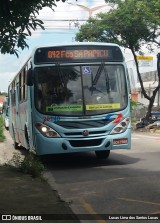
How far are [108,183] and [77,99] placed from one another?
121 inches

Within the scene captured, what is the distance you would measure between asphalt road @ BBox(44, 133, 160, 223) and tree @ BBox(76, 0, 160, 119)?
19.5 m

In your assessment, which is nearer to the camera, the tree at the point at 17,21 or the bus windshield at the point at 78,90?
the tree at the point at 17,21

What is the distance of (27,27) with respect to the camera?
21.8 feet

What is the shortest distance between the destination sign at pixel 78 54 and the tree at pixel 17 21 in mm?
4912

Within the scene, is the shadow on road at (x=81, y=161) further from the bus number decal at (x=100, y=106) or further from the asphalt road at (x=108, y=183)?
the bus number decal at (x=100, y=106)

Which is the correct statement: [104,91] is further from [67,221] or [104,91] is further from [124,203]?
[67,221]

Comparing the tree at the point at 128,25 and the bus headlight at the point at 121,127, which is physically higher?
the tree at the point at 128,25

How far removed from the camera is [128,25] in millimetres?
32625

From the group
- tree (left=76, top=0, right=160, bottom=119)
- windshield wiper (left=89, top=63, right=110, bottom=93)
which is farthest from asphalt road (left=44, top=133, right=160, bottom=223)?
→ tree (left=76, top=0, right=160, bottom=119)

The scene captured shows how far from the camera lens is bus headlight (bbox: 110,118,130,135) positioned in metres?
11.8

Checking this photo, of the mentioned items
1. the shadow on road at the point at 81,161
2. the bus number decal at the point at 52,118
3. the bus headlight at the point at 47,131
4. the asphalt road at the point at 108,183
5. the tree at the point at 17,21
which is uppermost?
the tree at the point at 17,21

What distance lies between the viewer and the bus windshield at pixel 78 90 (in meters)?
11.6

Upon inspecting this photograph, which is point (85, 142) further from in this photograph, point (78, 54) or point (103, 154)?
point (78, 54)

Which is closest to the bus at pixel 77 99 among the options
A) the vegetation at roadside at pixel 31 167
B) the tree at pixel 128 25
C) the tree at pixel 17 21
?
the vegetation at roadside at pixel 31 167
